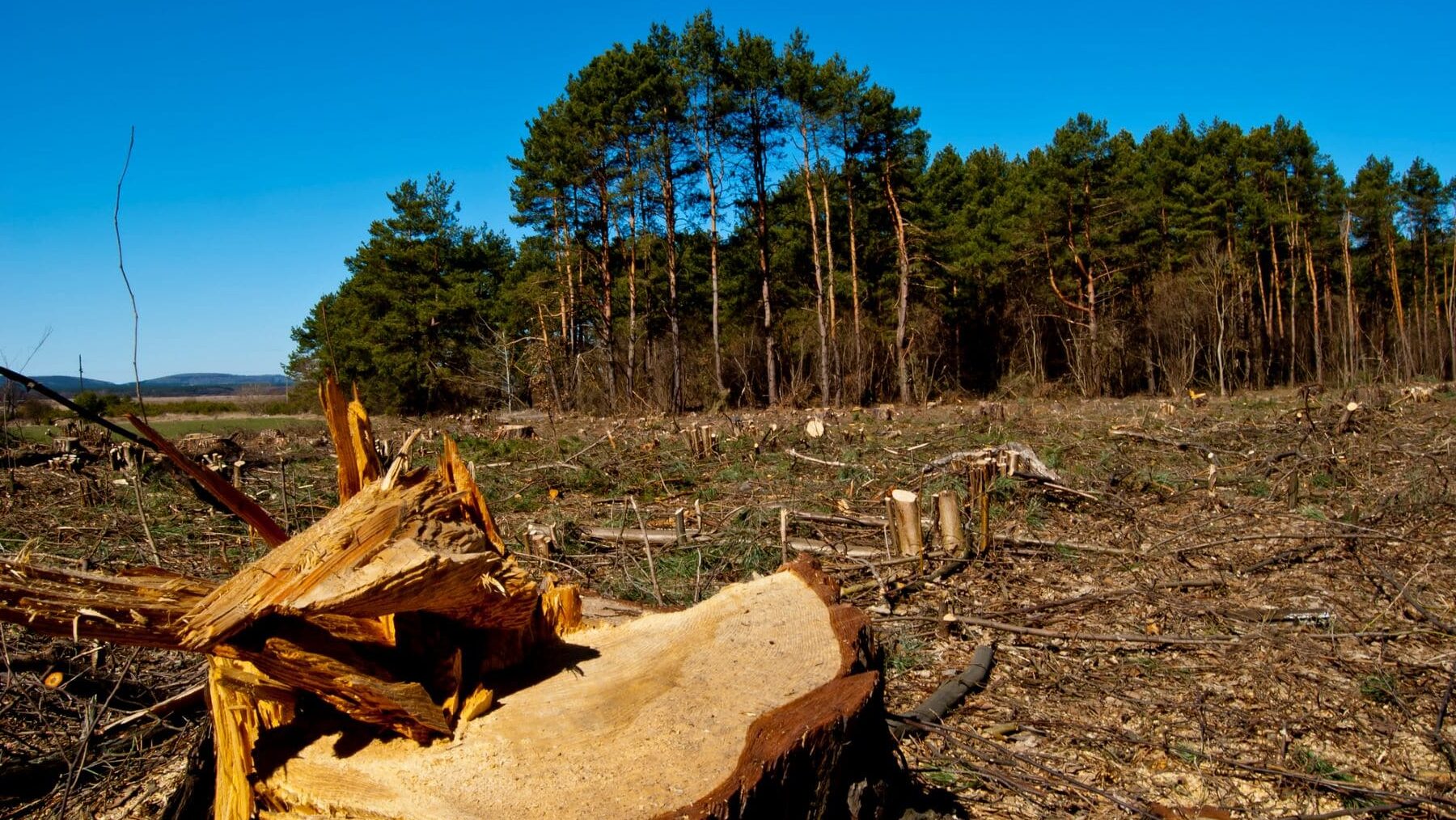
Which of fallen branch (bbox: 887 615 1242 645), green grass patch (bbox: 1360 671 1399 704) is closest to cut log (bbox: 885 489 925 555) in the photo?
fallen branch (bbox: 887 615 1242 645)

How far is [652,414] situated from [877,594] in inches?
567

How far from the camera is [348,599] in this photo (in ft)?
5.25

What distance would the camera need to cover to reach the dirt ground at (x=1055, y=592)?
2.64 meters

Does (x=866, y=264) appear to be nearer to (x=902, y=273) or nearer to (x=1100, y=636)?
(x=902, y=273)

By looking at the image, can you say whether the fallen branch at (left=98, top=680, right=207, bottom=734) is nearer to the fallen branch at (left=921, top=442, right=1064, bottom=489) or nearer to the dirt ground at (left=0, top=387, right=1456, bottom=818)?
the dirt ground at (left=0, top=387, right=1456, bottom=818)

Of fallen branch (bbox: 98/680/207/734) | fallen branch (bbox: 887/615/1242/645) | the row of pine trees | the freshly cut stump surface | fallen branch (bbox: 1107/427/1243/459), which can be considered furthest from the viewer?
the row of pine trees

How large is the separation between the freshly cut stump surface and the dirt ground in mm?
719

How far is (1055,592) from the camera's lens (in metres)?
4.38

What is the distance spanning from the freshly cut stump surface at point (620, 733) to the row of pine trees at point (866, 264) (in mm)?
15692

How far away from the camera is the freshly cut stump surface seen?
5.08 feet

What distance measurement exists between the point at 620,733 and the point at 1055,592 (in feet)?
11.0

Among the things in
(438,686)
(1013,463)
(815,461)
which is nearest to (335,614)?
(438,686)

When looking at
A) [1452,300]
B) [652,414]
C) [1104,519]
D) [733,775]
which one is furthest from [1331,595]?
[1452,300]

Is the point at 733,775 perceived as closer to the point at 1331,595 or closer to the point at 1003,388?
the point at 1331,595
